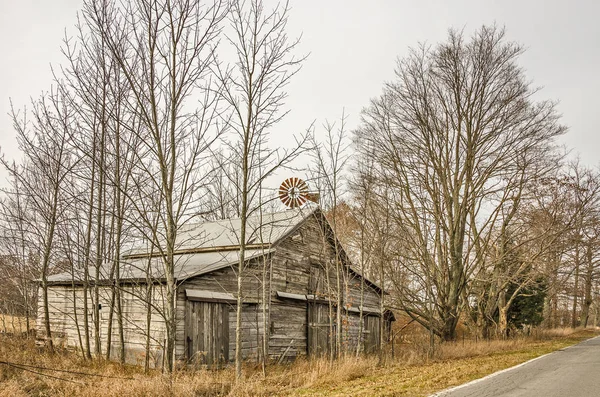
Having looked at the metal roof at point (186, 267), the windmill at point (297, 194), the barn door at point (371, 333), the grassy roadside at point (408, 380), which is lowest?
the barn door at point (371, 333)

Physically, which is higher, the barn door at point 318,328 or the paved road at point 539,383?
the paved road at point 539,383

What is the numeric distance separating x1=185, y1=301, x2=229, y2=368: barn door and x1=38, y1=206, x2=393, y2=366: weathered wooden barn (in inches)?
1.2

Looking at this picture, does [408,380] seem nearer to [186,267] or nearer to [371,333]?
[186,267]

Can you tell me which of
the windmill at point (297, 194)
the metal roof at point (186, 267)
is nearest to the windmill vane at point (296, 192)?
the windmill at point (297, 194)

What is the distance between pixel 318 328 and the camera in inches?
842

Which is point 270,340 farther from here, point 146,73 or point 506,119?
point 506,119

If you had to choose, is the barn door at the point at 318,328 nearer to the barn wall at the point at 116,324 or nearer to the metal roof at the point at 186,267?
the metal roof at the point at 186,267

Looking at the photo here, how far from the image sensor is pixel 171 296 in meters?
9.02

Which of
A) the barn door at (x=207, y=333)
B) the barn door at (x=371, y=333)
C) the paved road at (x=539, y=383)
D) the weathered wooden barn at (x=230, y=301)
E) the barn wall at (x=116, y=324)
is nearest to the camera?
the paved road at (x=539, y=383)

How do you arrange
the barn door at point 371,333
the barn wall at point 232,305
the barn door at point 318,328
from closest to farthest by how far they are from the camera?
the barn wall at point 232,305 < the barn door at point 318,328 < the barn door at point 371,333

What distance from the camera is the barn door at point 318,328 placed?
2086cm

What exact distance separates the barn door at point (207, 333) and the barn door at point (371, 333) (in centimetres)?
994

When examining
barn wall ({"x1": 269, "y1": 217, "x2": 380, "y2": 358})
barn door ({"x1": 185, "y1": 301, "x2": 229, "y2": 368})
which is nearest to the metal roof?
barn door ({"x1": 185, "y1": 301, "x2": 229, "y2": 368})

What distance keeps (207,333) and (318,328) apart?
666 cm
